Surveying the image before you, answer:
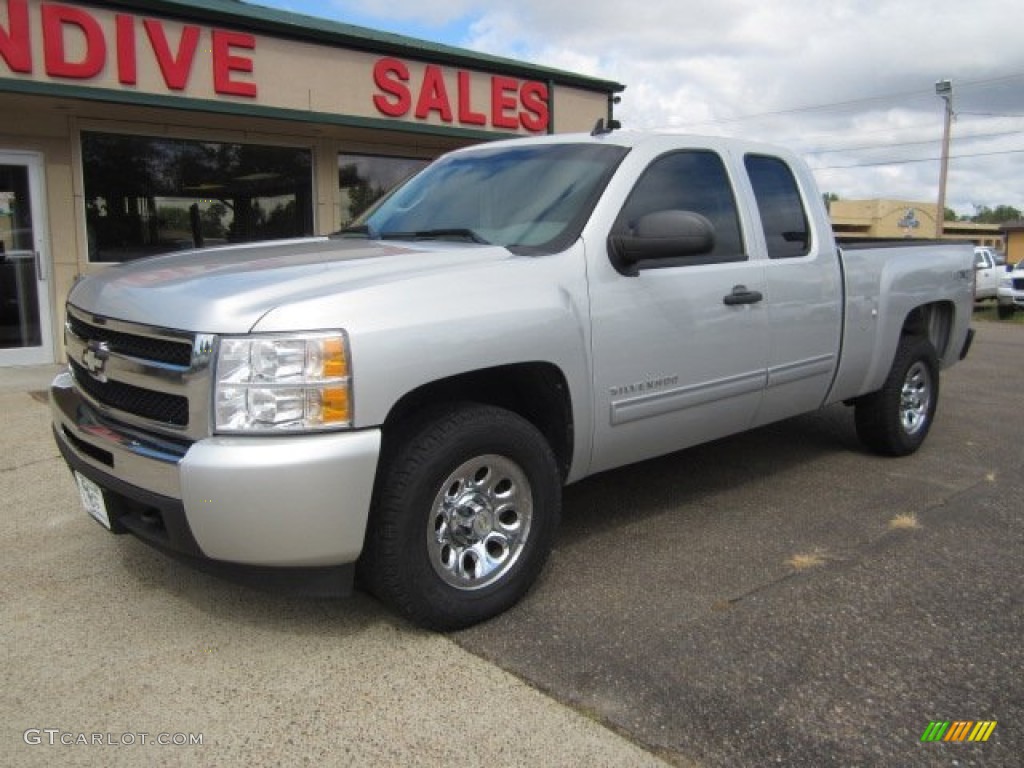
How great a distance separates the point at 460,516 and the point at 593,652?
684 mm

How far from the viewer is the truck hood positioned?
2832mm

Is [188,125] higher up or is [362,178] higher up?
[188,125]

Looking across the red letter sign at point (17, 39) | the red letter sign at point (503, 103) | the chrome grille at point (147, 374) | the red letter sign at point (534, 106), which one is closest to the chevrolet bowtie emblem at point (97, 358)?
the chrome grille at point (147, 374)

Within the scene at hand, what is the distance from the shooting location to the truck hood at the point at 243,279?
283 cm

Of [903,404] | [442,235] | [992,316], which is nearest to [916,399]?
[903,404]

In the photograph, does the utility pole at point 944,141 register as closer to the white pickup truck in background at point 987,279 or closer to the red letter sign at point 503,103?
the white pickup truck in background at point 987,279

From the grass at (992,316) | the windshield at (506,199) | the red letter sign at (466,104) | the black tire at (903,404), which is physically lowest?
the grass at (992,316)

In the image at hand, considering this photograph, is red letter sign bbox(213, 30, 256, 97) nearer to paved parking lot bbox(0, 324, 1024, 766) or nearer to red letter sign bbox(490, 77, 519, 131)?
red letter sign bbox(490, 77, 519, 131)

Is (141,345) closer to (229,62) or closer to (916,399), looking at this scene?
(916,399)

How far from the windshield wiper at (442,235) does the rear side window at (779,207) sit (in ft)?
5.42

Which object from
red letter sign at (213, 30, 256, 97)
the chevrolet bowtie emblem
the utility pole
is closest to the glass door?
red letter sign at (213, 30, 256, 97)

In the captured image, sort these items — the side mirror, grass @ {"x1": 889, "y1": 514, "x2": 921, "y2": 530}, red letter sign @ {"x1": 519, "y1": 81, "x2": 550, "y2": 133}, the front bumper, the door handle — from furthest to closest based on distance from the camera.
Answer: red letter sign @ {"x1": 519, "y1": 81, "x2": 550, "y2": 133} < grass @ {"x1": 889, "y1": 514, "x2": 921, "y2": 530} < the door handle < the side mirror < the front bumper

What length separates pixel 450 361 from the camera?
3.04 metres

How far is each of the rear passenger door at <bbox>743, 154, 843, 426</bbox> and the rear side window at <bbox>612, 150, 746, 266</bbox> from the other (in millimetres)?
231
